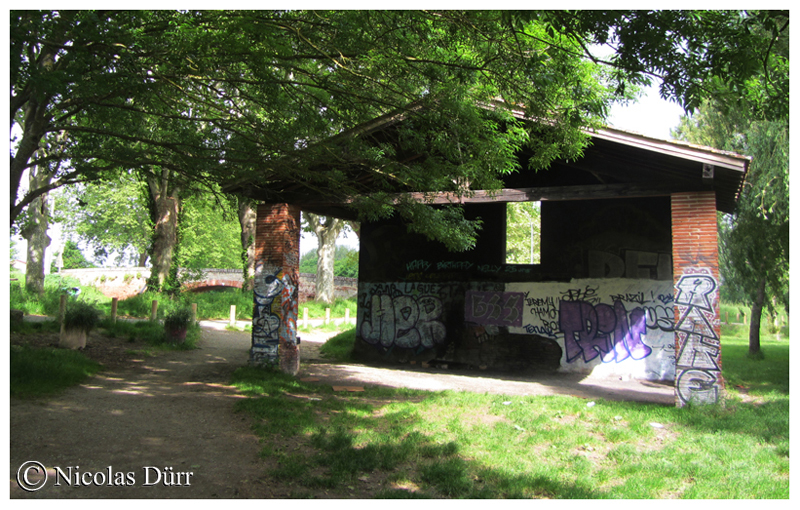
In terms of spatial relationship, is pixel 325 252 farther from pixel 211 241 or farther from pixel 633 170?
pixel 633 170

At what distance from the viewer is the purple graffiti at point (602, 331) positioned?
1127 cm

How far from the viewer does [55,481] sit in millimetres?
4613

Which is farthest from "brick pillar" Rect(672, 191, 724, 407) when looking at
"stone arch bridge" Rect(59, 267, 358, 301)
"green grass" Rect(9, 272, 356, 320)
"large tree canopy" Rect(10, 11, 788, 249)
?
"stone arch bridge" Rect(59, 267, 358, 301)

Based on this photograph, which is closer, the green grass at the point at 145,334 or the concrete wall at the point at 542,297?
the concrete wall at the point at 542,297

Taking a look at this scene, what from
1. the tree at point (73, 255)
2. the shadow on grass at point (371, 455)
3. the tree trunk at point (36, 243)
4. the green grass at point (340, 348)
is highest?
the tree at point (73, 255)

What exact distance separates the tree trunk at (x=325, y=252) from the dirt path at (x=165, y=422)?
57.0ft

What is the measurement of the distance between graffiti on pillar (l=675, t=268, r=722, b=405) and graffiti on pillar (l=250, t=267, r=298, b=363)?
273 inches

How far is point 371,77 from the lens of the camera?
6.79m

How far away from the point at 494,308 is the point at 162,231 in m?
15.7

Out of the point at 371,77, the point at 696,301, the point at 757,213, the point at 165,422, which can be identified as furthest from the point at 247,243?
the point at 696,301

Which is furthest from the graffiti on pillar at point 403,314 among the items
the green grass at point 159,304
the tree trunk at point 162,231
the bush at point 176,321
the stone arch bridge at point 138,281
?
the stone arch bridge at point 138,281

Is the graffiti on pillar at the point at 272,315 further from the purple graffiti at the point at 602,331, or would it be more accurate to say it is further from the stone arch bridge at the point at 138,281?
the stone arch bridge at the point at 138,281

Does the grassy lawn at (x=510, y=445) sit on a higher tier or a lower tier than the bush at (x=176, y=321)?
lower

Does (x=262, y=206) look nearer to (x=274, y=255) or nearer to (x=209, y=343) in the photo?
(x=274, y=255)
